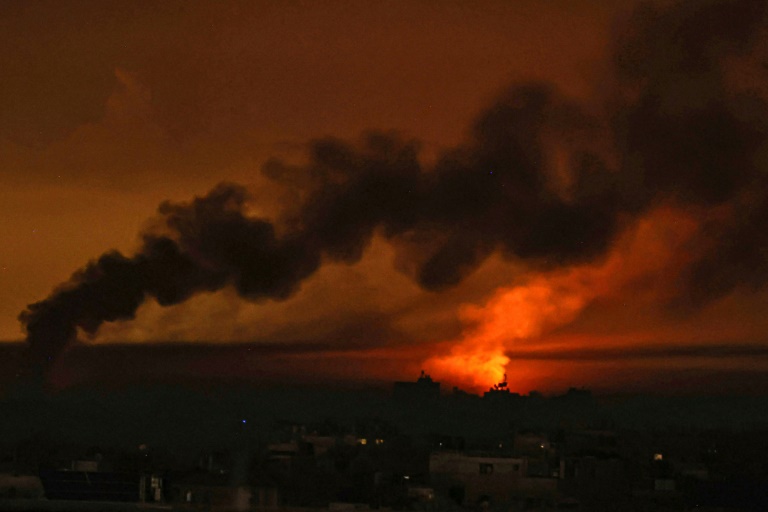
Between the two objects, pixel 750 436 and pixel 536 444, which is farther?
pixel 750 436

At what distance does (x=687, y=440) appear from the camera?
65062mm

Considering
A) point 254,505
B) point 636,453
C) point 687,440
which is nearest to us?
point 254,505

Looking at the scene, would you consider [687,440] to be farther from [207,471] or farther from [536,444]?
[207,471]

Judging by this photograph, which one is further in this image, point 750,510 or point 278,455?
point 278,455

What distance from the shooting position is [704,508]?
121ft

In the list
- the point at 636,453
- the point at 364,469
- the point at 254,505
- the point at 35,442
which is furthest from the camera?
the point at 636,453

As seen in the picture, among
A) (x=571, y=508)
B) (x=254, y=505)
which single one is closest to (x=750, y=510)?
(x=571, y=508)

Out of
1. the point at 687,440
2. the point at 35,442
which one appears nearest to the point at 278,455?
the point at 35,442

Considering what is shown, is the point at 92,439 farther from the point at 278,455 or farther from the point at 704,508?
the point at 704,508

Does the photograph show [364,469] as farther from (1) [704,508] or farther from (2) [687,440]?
(2) [687,440]

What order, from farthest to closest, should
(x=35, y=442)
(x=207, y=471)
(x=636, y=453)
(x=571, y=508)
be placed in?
(x=636, y=453) < (x=35, y=442) < (x=207, y=471) < (x=571, y=508)

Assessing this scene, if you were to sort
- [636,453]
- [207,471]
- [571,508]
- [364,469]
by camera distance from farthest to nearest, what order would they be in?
[636,453] < [364,469] < [207,471] < [571,508]

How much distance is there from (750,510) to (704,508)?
1.23 metres

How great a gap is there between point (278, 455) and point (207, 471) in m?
8.80
